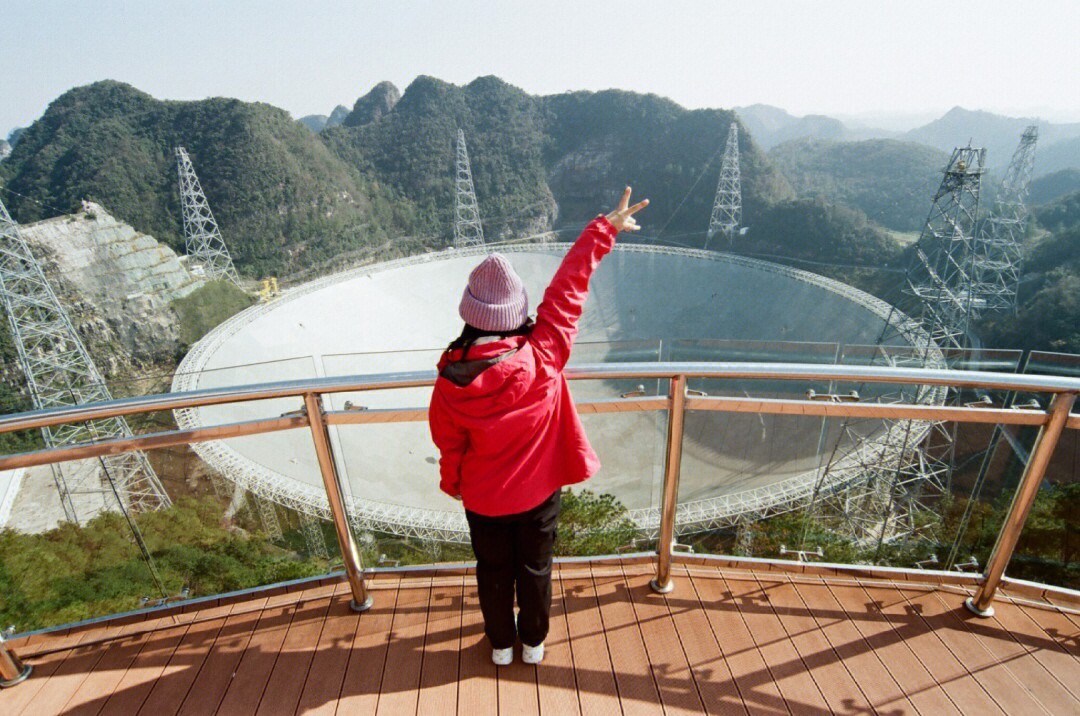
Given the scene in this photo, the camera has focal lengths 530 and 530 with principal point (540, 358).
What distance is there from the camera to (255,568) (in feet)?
6.03

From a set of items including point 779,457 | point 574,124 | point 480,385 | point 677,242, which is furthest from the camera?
point 574,124

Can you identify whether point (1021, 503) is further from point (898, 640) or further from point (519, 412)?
point (519, 412)

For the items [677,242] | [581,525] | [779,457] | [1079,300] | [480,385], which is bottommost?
[677,242]

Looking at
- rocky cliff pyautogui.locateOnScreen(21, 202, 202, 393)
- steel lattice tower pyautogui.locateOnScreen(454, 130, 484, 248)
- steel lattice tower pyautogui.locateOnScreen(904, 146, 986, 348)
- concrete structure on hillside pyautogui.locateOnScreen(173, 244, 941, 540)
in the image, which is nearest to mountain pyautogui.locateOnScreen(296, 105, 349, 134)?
steel lattice tower pyautogui.locateOnScreen(454, 130, 484, 248)

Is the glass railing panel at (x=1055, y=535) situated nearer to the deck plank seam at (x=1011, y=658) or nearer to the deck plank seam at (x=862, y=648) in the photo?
the deck plank seam at (x=1011, y=658)

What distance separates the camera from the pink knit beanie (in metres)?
1.14

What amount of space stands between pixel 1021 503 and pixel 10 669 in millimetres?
2932

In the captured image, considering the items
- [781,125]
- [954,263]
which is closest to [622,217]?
[954,263]

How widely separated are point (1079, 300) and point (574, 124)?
128 ft

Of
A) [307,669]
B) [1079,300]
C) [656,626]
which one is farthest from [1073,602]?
[1079,300]

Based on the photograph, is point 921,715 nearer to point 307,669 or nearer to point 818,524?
point 818,524

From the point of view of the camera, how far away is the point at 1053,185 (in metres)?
29.2

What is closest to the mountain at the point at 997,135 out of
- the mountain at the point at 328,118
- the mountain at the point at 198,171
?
the mountain at the point at 198,171

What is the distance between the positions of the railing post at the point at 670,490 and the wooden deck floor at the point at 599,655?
6 centimetres
